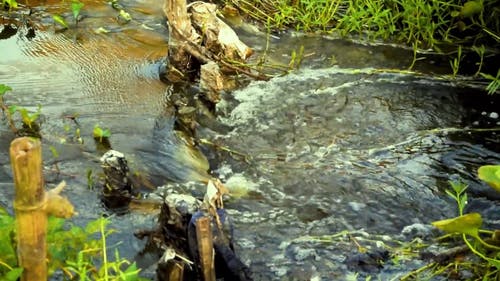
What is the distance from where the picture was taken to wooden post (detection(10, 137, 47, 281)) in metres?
1.62

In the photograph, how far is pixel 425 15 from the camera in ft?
17.8

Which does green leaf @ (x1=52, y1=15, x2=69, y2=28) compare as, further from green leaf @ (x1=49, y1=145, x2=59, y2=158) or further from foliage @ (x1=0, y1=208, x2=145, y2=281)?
foliage @ (x1=0, y1=208, x2=145, y2=281)

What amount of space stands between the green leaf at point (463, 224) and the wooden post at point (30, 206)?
4.63 ft

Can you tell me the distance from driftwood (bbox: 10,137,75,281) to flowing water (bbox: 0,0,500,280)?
980mm

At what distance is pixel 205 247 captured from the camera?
2.33 m

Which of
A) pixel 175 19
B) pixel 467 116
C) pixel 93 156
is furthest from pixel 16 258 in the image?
pixel 467 116

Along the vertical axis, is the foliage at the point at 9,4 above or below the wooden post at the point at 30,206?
below

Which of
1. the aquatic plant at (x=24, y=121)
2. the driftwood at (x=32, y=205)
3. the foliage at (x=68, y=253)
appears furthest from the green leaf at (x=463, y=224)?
the aquatic plant at (x=24, y=121)

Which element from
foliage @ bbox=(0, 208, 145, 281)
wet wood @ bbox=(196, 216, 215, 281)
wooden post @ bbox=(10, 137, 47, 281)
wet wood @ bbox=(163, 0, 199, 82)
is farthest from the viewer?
wet wood @ bbox=(163, 0, 199, 82)

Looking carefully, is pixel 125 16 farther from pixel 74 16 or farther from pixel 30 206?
pixel 30 206

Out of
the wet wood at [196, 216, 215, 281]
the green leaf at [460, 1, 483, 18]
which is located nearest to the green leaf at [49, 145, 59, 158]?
the wet wood at [196, 216, 215, 281]

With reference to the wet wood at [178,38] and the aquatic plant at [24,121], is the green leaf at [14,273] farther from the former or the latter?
the wet wood at [178,38]

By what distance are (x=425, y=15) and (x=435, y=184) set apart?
226 centimetres

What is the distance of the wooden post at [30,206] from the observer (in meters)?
1.62
